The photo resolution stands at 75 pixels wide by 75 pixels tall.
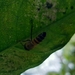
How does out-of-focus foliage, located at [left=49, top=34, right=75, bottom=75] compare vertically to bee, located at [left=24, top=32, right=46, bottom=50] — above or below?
below

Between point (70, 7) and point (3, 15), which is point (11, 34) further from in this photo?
point (70, 7)

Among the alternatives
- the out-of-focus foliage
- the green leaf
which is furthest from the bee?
the out-of-focus foliage

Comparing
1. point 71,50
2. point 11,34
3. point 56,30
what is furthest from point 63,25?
point 71,50

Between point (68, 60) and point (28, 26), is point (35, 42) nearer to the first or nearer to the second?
point (28, 26)

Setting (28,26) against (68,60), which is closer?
(28,26)

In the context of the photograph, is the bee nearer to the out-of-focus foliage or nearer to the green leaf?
the green leaf

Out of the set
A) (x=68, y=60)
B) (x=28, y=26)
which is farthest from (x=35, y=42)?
(x=68, y=60)

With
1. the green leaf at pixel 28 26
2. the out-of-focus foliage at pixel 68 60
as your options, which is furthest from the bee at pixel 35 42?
the out-of-focus foliage at pixel 68 60

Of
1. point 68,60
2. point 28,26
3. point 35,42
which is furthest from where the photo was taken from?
point 68,60
